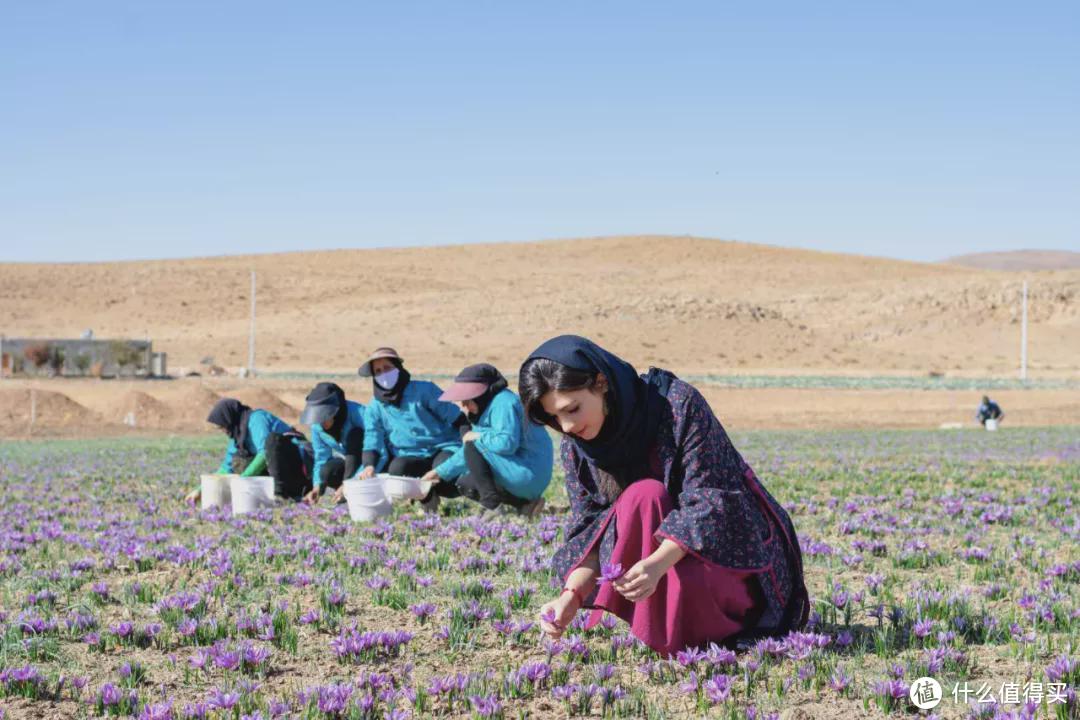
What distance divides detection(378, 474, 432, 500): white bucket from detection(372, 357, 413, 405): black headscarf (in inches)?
28.4

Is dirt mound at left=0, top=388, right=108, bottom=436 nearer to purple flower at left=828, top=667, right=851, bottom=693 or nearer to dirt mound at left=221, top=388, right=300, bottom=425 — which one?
dirt mound at left=221, top=388, right=300, bottom=425

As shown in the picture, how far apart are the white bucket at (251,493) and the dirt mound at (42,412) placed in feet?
72.5

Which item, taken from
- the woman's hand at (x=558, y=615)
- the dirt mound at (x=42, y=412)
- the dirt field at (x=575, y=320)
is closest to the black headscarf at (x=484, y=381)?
the woman's hand at (x=558, y=615)

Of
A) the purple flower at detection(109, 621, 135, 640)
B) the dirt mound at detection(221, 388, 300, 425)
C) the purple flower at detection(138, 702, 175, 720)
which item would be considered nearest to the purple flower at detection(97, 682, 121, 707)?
the purple flower at detection(138, 702, 175, 720)

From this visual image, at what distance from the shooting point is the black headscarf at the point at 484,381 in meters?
9.19

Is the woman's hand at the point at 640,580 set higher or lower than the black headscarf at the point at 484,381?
lower

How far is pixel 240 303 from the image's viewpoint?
87.1 m

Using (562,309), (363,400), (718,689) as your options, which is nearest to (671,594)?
(718,689)

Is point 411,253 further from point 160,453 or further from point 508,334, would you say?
point 160,453

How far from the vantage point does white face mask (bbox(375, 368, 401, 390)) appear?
391 inches

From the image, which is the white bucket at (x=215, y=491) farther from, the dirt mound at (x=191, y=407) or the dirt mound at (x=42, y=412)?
the dirt mound at (x=42, y=412)

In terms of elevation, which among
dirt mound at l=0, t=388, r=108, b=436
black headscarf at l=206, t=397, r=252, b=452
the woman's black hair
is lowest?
dirt mound at l=0, t=388, r=108, b=436

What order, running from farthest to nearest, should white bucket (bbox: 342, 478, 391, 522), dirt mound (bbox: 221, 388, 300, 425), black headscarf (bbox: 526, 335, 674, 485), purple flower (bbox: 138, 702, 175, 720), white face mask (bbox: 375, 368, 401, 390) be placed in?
1. dirt mound (bbox: 221, 388, 300, 425)
2. white face mask (bbox: 375, 368, 401, 390)
3. white bucket (bbox: 342, 478, 391, 522)
4. black headscarf (bbox: 526, 335, 674, 485)
5. purple flower (bbox: 138, 702, 175, 720)

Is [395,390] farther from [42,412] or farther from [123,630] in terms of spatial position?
[42,412]
